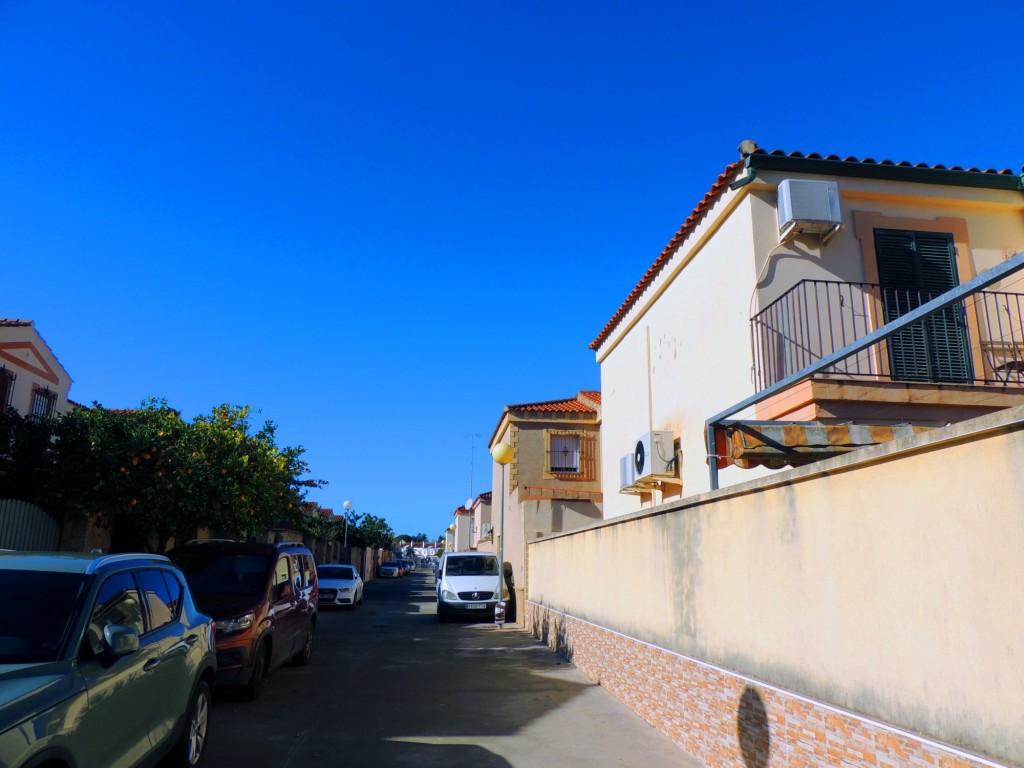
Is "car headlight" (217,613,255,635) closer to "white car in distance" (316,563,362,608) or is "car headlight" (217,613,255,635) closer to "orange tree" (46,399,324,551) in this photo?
"orange tree" (46,399,324,551)

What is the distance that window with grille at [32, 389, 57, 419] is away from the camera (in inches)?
942

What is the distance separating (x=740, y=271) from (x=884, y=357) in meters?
2.03

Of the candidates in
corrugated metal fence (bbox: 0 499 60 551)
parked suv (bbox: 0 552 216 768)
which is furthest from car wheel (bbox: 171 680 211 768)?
corrugated metal fence (bbox: 0 499 60 551)

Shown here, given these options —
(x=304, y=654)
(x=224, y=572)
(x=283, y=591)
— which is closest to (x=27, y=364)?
(x=304, y=654)

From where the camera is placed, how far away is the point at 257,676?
8.67 metres

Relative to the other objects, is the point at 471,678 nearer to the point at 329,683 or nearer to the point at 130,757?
the point at 329,683

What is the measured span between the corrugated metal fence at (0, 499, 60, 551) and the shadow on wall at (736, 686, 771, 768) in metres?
9.79

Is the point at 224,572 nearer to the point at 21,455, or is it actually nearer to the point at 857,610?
the point at 21,455

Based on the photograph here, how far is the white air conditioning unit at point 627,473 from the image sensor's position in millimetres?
12000

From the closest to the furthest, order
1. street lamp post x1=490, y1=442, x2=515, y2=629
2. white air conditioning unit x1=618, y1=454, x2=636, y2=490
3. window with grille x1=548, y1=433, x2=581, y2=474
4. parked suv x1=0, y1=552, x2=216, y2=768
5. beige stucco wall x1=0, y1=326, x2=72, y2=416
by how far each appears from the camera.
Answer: parked suv x1=0, y1=552, x2=216, y2=768 → white air conditioning unit x1=618, y1=454, x2=636, y2=490 → street lamp post x1=490, y1=442, x2=515, y2=629 → beige stucco wall x1=0, y1=326, x2=72, y2=416 → window with grille x1=548, y1=433, x2=581, y2=474

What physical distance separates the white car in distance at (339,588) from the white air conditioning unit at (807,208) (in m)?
18.4

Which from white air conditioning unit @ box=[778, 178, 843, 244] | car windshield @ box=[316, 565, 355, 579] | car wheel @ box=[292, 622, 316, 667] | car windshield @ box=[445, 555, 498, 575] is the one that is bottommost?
car wheel @ box=[292, 622, 316, 667]

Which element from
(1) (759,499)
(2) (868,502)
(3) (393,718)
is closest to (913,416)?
(1) (759,499)

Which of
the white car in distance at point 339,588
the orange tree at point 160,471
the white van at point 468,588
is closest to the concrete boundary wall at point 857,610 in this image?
the orange tree at point 160,471
